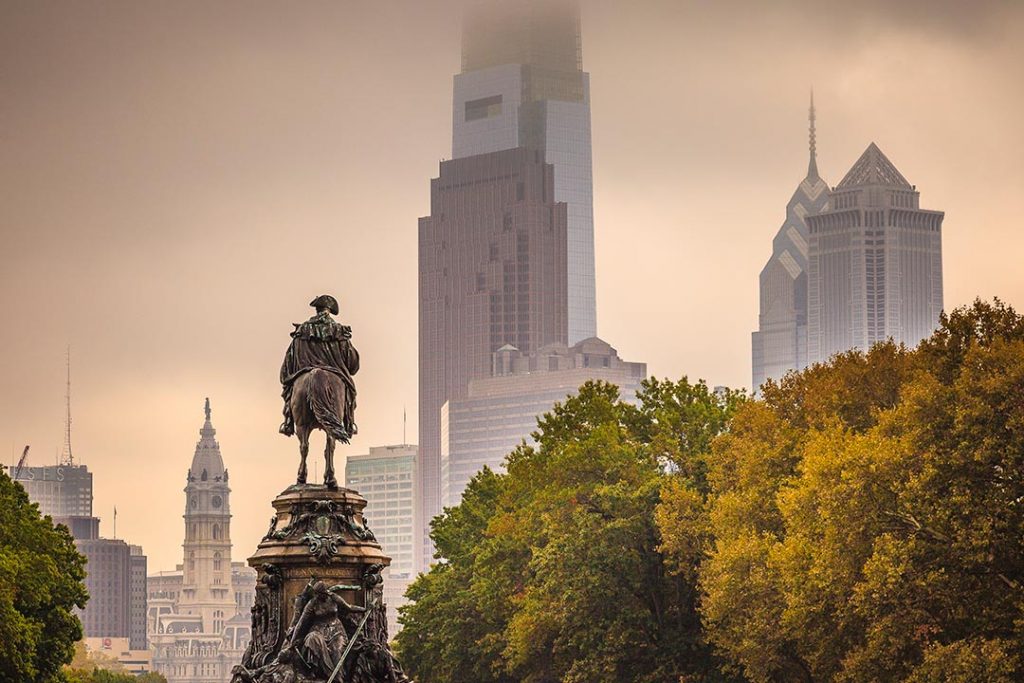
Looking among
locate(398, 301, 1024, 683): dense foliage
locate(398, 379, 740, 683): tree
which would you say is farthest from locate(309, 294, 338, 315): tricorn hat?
locate(398, 379, 740, 683): tree

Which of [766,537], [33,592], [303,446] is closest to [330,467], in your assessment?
[303,446]

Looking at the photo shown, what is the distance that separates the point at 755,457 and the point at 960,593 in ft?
61.0

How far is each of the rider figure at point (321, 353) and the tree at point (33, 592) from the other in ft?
85.1

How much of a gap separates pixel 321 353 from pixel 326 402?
101cm

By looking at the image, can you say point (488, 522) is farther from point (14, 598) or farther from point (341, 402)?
point (341, 402)

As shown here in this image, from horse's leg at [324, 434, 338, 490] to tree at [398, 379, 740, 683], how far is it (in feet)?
111

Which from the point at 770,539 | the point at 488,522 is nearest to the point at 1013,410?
the point at 770,539

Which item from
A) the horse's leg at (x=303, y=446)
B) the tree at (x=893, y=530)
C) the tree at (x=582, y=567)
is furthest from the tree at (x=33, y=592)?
the horse's leg at (x=303, y=446)

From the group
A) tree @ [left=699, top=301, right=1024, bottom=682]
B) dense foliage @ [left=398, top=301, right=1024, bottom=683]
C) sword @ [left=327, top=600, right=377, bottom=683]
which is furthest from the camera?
dense foliage @ [left=398, top=301, right=1024, bottom=683]

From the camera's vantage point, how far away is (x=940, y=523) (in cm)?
6494

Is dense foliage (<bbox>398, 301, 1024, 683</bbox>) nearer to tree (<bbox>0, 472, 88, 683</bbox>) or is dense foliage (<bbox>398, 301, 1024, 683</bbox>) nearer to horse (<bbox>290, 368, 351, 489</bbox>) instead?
tree (<bbox>0, 472, 88, 683</bbox>)

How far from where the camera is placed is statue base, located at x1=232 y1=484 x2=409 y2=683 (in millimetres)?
46531

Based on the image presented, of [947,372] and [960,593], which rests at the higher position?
[947,372]

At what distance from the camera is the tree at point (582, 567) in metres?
85.7
